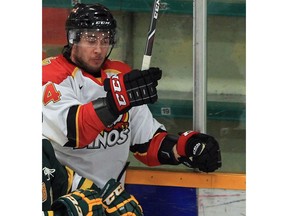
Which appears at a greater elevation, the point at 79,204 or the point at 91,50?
the point at 91,50

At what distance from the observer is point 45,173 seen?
2998 mm

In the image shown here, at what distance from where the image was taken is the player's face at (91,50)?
3.20 m

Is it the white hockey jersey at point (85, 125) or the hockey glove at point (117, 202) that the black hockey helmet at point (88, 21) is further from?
the hockey glove at point (117, 202)

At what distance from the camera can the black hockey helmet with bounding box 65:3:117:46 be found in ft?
10.5

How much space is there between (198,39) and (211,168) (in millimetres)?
510

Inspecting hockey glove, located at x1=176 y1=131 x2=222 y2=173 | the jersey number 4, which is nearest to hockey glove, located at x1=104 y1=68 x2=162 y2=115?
the jersey number 4

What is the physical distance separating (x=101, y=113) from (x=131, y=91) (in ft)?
0.45

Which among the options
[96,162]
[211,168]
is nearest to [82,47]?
[96,162]

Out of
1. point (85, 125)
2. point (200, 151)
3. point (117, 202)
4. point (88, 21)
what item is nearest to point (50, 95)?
point (85, 125)

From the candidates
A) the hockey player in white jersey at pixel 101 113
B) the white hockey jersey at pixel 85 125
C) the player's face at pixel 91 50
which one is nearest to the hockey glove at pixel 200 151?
the hockey player in white jersey at pixel 101 113

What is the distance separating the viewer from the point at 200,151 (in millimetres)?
3303

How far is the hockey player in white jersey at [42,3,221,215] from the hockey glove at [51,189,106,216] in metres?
0.26

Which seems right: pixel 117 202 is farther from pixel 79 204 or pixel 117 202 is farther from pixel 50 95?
pixel 50 95
